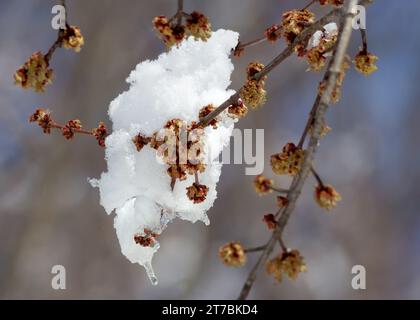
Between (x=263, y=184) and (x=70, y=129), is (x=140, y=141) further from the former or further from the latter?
(x=263, y=184)

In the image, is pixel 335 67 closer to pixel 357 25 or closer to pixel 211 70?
pixel 357 25

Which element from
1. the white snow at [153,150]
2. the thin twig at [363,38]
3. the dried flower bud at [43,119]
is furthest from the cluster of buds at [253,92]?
the dried flower bud at [43,119]

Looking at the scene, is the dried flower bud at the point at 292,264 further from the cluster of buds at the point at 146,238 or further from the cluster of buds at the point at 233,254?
the cluster of buds at the point at 146,238

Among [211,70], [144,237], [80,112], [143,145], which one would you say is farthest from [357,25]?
[80,112]

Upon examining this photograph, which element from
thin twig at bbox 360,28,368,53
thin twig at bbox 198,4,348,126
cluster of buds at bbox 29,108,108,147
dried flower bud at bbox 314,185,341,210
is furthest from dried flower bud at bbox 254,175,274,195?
cluster of buds at bbox 29,108,108,147

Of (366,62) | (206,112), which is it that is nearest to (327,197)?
(366,62)
